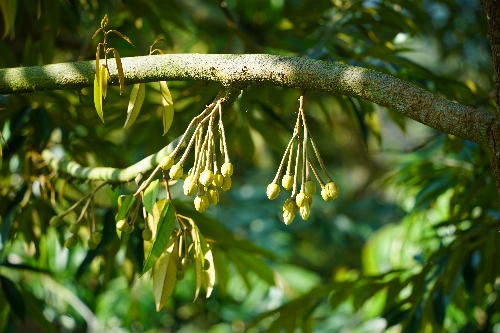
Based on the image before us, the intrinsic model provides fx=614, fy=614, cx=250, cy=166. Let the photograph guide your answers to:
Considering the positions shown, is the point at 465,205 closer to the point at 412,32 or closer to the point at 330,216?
the point at 412,32

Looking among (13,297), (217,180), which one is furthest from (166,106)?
(13,297)

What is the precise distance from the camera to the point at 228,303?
3.13 metres

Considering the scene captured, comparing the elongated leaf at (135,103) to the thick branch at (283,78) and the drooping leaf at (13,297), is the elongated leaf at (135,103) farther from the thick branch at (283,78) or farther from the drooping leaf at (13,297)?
the drooping leaf at (13,297)

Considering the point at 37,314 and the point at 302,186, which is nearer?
the point at 302,186

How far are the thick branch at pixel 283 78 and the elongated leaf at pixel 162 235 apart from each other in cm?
16

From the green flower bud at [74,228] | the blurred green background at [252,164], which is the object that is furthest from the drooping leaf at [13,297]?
the green flower bud at [74,228]

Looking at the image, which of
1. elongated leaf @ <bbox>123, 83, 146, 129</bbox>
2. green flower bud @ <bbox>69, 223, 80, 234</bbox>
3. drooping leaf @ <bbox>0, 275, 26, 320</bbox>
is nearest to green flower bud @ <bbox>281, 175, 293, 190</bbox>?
elongated leaf @ <bbox>123, 83, 146, 129</bbox>

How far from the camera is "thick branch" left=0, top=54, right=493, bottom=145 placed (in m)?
0.61

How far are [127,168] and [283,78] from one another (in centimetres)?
33

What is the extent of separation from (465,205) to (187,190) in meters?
0.84

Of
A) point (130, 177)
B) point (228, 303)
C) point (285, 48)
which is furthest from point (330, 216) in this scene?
point (130, 177)

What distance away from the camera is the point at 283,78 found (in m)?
0.66

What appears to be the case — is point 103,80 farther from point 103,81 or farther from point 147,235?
point 147,235

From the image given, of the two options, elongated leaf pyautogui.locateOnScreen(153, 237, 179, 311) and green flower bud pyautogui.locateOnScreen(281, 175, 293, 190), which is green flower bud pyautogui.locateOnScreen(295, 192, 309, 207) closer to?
green flower bud pyautogui.locateOnScreen(281, 175, 293, 190)
